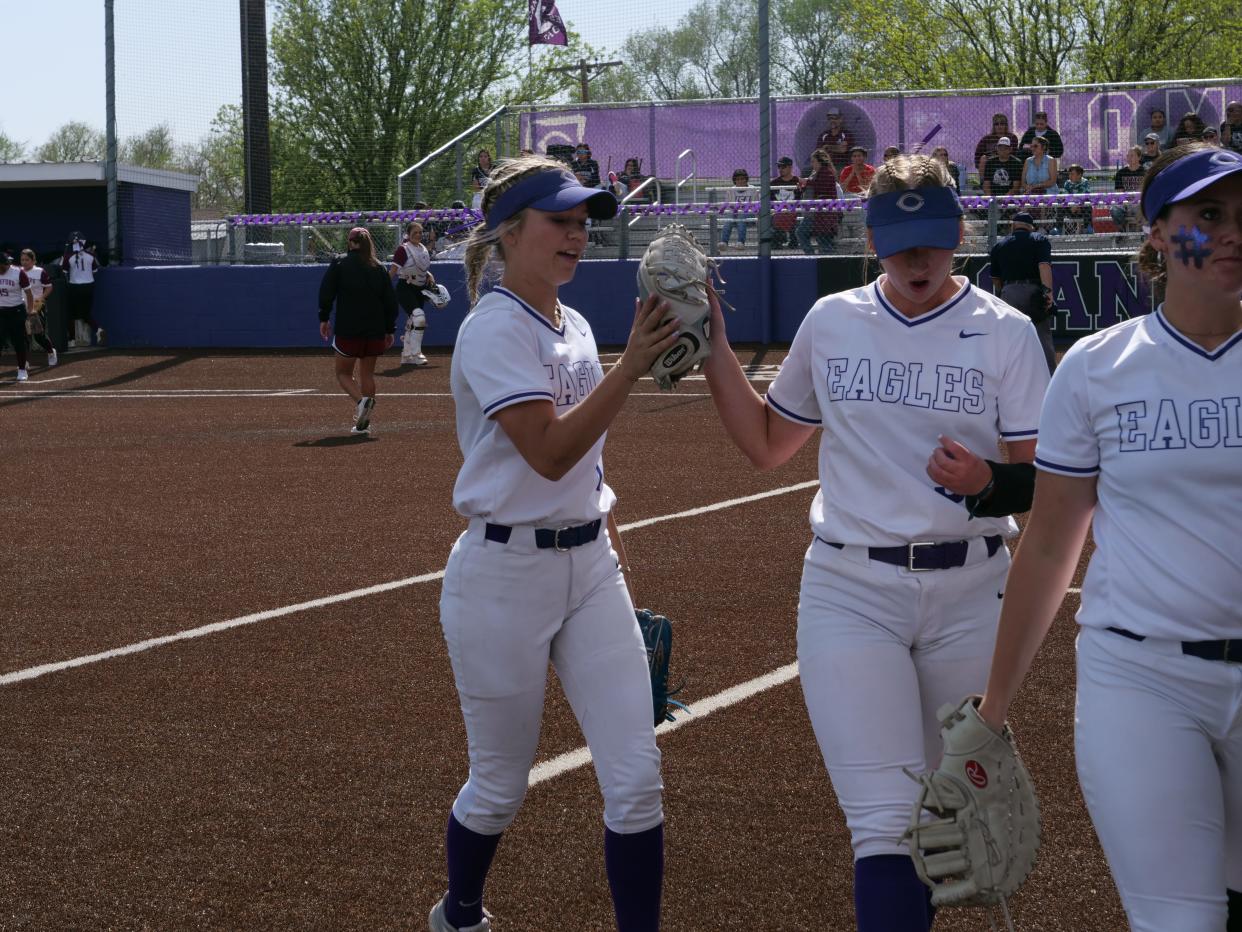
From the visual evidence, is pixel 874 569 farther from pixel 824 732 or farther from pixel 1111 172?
pixel 1111 172

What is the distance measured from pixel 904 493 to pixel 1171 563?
886 mm

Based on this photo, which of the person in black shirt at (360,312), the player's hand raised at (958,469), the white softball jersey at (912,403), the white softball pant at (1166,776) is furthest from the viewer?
the person in black shirt at (360,312)

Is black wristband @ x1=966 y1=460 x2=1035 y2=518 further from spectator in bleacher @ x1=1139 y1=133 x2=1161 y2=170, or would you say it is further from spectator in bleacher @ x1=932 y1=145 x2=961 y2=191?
spectator in bleacher @ x1=1139 y1=133 x2=1161 y2=170

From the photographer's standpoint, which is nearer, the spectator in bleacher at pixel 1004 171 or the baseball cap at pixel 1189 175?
the baseball cap at pixel 1189 175

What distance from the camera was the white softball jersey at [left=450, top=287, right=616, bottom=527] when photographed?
13.1ft

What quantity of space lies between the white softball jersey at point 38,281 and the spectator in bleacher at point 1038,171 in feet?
53.4

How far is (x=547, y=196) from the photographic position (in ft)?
13.4

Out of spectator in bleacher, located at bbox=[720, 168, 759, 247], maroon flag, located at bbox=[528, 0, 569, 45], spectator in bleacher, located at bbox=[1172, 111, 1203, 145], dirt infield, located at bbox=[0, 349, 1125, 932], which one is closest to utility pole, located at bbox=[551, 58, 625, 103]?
maroon flag, located at bbox=[528, 0, 569, 45]

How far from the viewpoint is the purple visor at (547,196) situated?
4.07 m

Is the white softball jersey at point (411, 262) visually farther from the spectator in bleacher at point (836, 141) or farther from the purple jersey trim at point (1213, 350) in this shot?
the purple jersey trim at point (1213, 350)

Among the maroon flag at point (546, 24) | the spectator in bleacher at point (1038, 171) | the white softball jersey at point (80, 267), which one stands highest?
the maroon flag at point (546, 24)

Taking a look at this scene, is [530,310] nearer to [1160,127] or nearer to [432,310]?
[1160,127]

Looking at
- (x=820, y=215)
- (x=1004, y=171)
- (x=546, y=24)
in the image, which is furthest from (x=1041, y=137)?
(x=546, y=24)

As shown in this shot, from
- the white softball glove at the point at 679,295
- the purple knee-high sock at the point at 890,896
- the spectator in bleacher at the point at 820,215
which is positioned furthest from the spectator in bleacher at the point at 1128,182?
the purple knee-high sock at the point at 890,896
